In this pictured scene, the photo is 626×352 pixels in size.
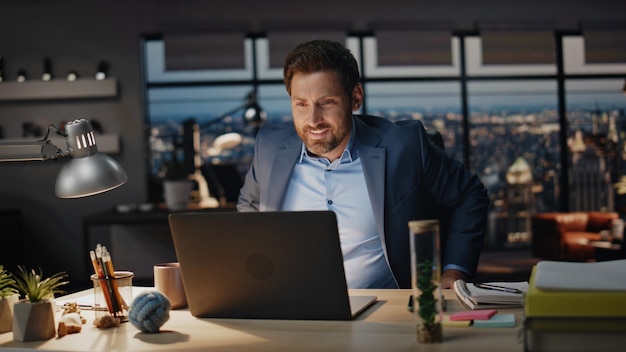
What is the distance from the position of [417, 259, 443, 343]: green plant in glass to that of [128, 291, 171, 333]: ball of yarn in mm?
576

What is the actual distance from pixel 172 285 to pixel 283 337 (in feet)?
1.64

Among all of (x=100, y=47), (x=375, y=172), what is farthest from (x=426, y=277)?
(x=100, y=47)

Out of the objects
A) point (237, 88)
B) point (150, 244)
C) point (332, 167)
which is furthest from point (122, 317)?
point (237, 88)

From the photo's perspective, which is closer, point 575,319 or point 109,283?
point 575,319

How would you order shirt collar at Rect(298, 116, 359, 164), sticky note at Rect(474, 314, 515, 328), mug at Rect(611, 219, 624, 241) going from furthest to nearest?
mug at Rect(611, 219, 624, 241), shirt collar at Rect(298, 116, 359, 164), sticky note at Rect(474, 314, 515, 328)

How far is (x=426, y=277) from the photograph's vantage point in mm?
1553

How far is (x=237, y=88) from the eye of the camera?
9.02 meters

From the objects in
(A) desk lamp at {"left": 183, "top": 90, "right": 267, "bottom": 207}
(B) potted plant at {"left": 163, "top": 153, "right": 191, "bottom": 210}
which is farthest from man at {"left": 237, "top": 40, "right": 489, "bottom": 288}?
(A) desk lamp at {"left": 183, "top": 90, "right": 267, "bottom": 207}

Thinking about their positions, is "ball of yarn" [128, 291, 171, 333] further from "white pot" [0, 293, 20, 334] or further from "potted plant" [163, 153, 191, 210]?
"potted plant" [163, 153, 191, 210]

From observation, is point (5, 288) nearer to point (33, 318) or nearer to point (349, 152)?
point (33, 318)

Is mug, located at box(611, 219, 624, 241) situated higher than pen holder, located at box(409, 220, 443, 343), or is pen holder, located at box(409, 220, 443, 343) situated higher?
pen holder, located at box(409, 220, 443, 343)

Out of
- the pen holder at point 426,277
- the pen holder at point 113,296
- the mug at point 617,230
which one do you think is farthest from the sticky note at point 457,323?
the mug at point 617,230

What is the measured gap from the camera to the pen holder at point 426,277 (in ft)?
5.08

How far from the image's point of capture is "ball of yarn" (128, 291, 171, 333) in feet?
5.76
